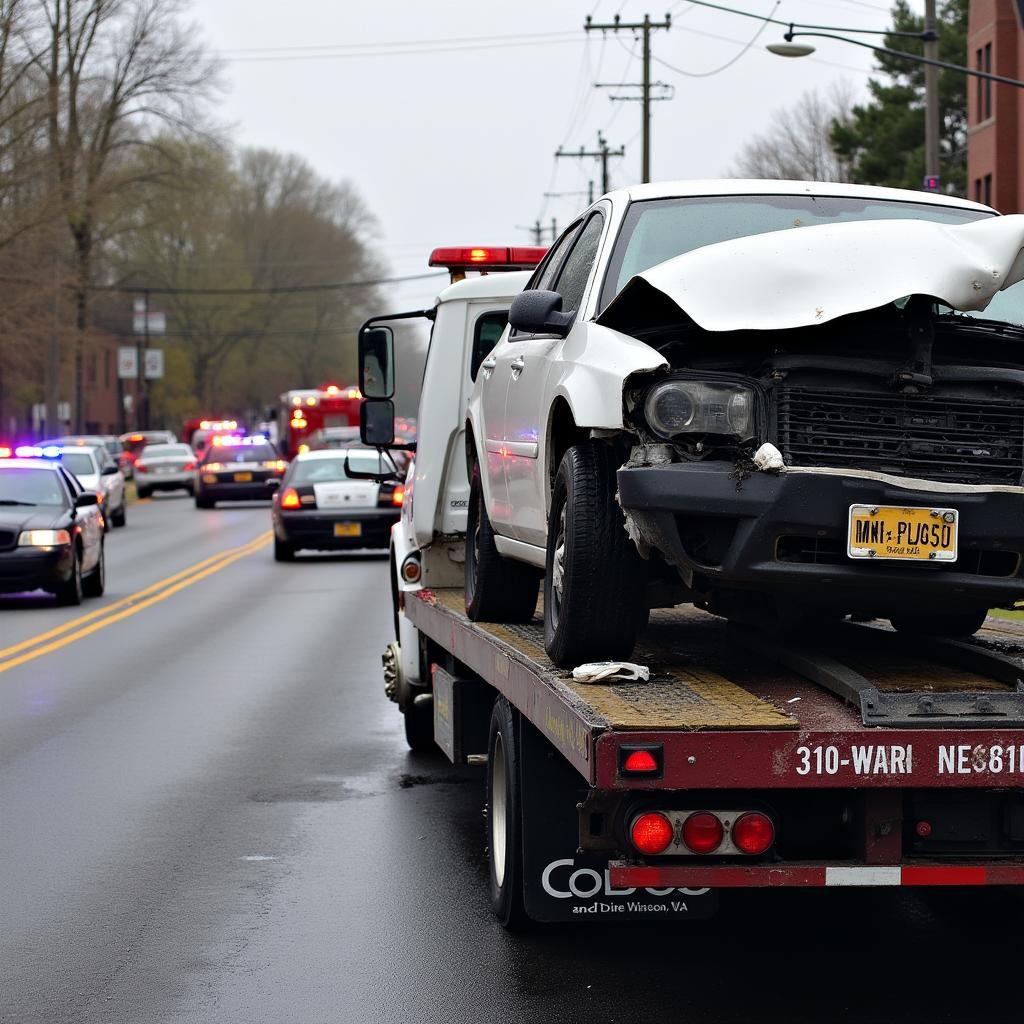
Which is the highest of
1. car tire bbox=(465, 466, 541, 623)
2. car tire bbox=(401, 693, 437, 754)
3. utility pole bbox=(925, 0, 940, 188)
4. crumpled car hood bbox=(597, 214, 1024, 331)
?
utility pole bbox=(925, 0, 940, 188)

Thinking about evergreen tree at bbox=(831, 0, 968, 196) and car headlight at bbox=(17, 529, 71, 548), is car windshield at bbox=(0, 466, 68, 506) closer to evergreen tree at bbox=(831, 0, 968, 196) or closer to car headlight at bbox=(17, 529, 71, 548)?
car headlight at bbox=(17, 529, 71, 548)

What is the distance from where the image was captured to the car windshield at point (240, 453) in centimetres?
4594

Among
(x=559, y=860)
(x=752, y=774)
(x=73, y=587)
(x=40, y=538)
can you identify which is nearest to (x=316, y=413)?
(x=73, y=587)

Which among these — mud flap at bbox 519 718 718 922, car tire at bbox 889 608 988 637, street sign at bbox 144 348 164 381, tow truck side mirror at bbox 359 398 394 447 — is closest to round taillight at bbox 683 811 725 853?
mud flap at bbox 519 718 718 922

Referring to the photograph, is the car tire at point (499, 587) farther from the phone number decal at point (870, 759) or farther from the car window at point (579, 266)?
the phone number decal at point (870, 759)

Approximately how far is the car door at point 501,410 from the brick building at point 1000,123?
145 feet

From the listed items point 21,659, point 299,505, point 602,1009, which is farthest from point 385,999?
point 299,505

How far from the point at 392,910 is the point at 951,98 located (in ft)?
207

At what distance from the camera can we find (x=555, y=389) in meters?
6.86

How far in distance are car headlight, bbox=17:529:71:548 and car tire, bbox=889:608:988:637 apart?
1443cm

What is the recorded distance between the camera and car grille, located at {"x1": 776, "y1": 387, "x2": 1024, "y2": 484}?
584 cm

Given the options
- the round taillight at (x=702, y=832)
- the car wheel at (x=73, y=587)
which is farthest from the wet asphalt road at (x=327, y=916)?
the car wheel at (x=73, y=587)

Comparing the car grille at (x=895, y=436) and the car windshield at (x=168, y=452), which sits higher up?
the car grille at (x=895, y=436)

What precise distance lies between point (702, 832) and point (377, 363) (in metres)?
5.96
